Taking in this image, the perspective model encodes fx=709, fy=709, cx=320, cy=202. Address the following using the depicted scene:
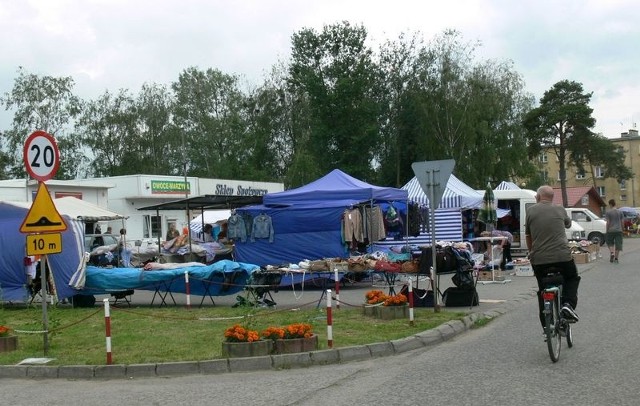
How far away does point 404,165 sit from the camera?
2311 inches

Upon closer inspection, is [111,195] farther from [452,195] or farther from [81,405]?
[81,405]

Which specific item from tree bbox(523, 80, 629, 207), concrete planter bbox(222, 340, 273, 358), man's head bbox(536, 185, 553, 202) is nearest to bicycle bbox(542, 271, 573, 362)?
man's head bbox(536, 185, 553, 202)

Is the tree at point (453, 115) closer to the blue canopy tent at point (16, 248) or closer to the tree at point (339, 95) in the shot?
the tree at point (339, 95)

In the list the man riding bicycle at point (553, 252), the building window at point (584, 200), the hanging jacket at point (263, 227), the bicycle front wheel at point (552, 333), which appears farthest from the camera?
the building window at point (584, 200)

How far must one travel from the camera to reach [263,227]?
20.6 metres

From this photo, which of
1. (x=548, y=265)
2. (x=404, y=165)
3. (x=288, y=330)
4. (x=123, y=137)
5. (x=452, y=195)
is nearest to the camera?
(x=548, y=265)

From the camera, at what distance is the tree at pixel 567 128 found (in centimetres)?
5994

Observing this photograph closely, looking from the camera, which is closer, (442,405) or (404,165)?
(442,405)

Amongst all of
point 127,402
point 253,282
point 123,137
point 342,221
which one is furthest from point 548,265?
point 123,137

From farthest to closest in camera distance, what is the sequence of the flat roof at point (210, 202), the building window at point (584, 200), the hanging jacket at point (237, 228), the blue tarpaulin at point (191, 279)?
the building window at point (584, 200), the flat roof at point (210, 202), the hanging jacket at point (237, 228), the blue tarpaulin at point (191, 279)

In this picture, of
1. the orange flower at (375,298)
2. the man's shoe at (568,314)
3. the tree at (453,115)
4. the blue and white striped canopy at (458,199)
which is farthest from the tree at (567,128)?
the man's shoe at (568,314)

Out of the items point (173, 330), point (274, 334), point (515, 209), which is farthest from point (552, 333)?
point (515, 209)

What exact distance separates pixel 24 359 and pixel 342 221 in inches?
442

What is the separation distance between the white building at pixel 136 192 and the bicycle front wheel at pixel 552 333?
29249 mm
